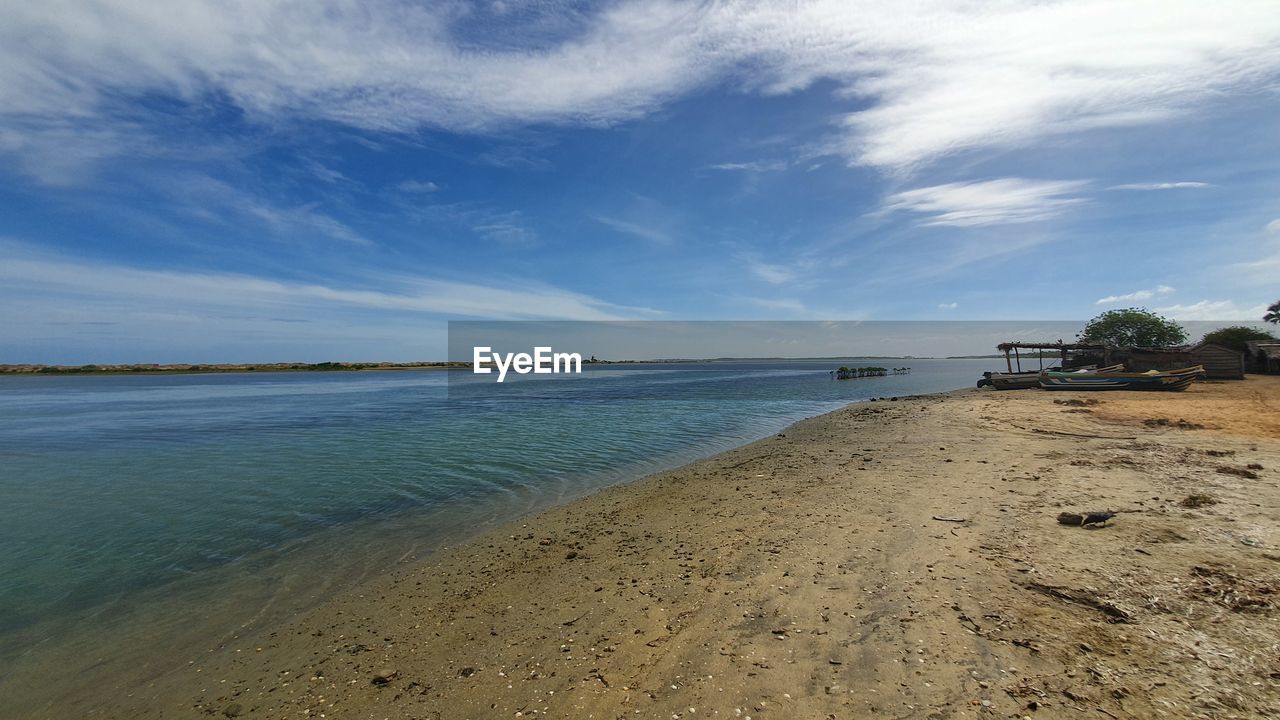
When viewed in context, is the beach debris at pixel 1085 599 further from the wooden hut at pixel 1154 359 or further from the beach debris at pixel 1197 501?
the wooden hut at pixel 1154 359

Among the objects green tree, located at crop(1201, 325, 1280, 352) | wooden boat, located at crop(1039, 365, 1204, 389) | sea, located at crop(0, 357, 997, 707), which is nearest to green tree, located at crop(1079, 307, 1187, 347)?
green tree, located at crop(1201, 325, 1280, 352)

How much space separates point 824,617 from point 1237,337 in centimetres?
6860

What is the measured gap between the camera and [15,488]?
13070mm

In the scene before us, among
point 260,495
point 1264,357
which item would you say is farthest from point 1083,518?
point 1264,357

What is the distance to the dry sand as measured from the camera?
12.2 ft

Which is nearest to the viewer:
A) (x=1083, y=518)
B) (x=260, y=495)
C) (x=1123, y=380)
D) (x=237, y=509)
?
(x=1083, y=518)

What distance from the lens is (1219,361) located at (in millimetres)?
35250

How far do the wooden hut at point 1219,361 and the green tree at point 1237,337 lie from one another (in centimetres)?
1311

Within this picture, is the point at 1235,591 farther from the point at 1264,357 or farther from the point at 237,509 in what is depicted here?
the point at 1264,357

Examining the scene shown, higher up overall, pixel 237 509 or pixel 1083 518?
pixel 1083 518

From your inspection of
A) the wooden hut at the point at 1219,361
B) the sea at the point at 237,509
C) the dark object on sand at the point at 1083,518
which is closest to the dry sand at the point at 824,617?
the dark object on sand at the point at 1083,518

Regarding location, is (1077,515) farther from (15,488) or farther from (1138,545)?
(15,488)

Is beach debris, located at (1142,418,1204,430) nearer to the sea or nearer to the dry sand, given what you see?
the dry sand

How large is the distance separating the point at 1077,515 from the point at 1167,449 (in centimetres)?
842
